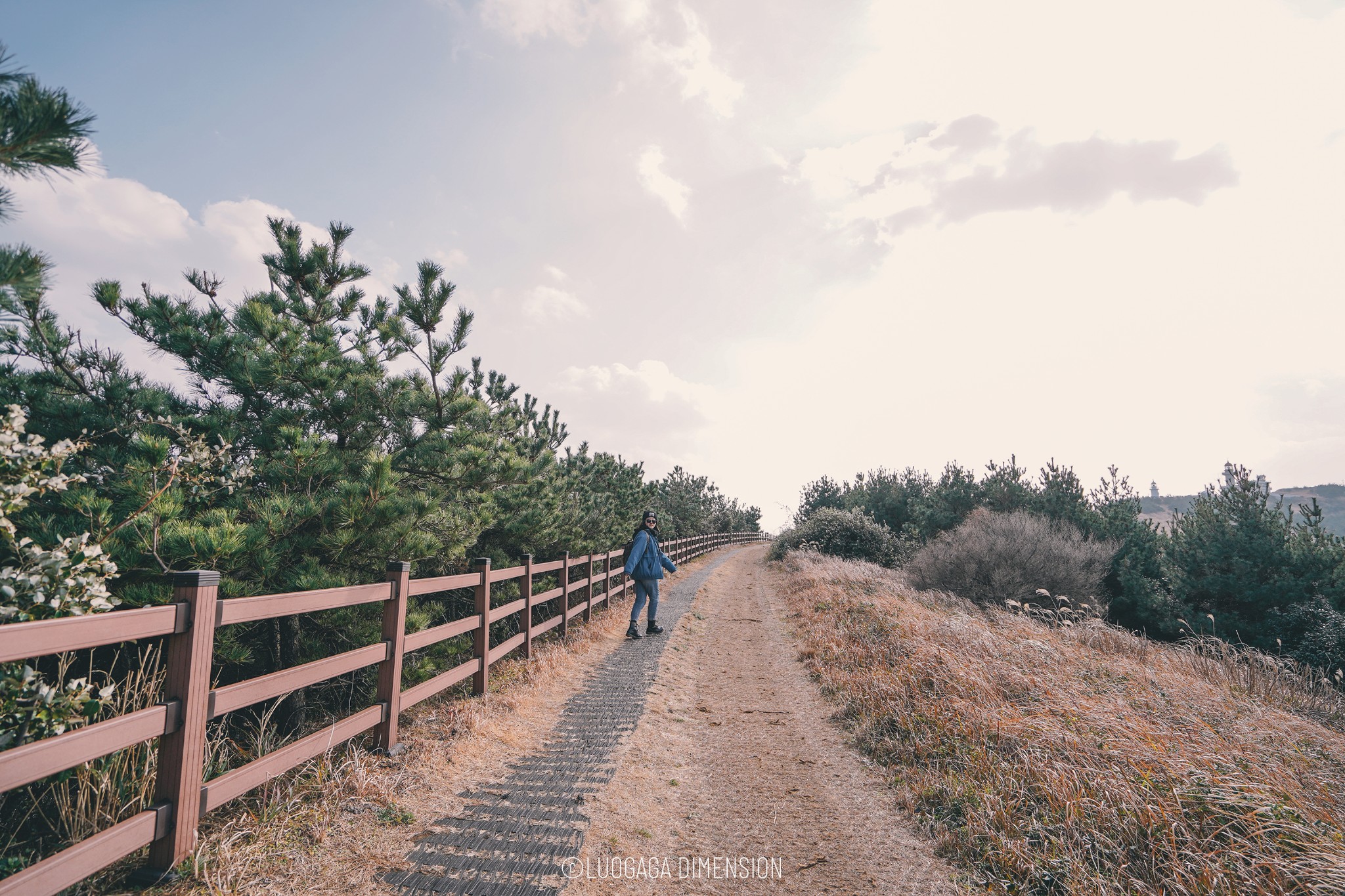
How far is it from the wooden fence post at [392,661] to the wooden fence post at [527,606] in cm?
262

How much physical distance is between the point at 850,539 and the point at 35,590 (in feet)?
76.6

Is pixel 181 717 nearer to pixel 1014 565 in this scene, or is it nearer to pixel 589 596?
pixel 589 596

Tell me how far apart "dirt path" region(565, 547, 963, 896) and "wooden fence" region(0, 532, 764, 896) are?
5.62 ft

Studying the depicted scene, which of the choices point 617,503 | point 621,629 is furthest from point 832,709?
point 617,503

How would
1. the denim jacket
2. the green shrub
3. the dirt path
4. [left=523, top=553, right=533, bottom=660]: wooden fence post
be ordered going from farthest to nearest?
1. the green shrub
2. the denim jacket
3. [left=523, top=553, right=533, bottom=660]: wooden fence post
4. the dirt path

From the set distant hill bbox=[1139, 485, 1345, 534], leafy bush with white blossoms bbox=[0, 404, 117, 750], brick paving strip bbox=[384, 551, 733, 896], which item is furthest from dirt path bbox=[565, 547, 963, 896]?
distant hill bbox=[1139, 485, 1345, 534]

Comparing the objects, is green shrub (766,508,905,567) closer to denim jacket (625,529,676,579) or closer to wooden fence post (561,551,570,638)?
denim jacket (625,529,676,579)

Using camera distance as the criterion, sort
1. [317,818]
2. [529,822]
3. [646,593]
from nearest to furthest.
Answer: [317,818] < [529,822] < [646,593]

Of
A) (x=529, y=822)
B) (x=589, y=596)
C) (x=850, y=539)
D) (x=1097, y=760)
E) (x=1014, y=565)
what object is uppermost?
(x=850, y=539)

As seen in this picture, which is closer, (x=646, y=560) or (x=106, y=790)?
(x=106, y=790)

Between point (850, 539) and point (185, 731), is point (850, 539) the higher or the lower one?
the lower one

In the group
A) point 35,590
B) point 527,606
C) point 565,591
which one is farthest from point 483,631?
point 35,590

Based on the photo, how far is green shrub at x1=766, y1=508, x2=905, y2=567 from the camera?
22.6 metres

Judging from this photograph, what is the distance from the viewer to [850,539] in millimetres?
23453
